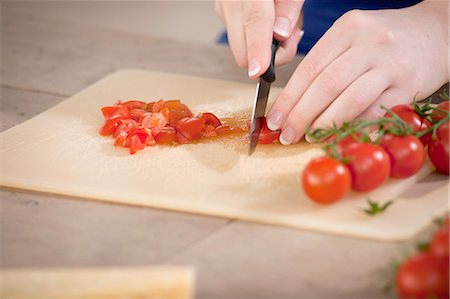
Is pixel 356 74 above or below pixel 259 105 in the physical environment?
above

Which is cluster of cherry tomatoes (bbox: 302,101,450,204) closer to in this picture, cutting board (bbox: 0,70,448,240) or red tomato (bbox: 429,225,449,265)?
cutting board (bbox: 0,70,448,240)

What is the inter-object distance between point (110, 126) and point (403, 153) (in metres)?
0.78

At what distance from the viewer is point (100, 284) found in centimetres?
120

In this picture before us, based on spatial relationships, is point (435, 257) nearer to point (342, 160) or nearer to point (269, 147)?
point (342, 160)

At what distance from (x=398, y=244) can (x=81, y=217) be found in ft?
2.10

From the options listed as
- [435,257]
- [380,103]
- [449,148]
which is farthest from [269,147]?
[435,257]

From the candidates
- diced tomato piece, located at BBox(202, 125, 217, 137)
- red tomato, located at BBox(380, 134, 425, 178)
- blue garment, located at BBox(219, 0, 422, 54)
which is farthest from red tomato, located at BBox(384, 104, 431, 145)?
blue garment, located at BBox(219, 0, 422, 54)

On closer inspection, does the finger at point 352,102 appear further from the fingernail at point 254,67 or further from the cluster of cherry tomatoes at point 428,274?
the cluster of cherry tomatoes at point 428,274

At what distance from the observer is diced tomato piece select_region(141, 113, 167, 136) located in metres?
1.89

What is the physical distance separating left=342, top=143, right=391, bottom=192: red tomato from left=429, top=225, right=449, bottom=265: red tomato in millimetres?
298

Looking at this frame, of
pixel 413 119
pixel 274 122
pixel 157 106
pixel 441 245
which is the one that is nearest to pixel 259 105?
pixel 274 122

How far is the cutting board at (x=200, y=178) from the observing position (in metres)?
1.48

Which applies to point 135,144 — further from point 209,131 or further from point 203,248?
point 203,248

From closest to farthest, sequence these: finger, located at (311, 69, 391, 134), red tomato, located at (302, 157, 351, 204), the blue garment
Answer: red tomato, located at (302, 157, 351, 204), finger, located at (311, 69, 391, 134), the blue garment
